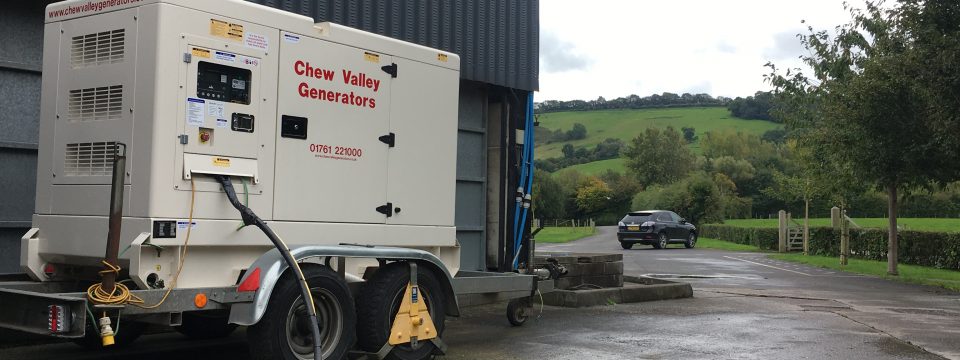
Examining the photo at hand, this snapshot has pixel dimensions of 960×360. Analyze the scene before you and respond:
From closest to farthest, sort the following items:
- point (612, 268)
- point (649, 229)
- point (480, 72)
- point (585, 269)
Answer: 1. point (480, 72)
2. point (585, 269)
3. point (612, 268)
4. point (649, 229)

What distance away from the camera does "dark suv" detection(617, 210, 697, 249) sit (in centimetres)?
3572

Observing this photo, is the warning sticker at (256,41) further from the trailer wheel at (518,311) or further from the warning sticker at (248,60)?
the trailer wheel at (518,311)

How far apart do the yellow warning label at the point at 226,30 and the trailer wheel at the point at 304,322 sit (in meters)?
1.73

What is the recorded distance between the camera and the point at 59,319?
5.34 metres

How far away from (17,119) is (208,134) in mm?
3145

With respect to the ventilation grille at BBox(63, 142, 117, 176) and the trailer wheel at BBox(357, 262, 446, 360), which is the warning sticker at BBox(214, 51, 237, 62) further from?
the trailer wheel at BBox(357, 262, 446, 360)

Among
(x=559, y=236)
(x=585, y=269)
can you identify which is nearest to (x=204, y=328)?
(x=585, y=269)

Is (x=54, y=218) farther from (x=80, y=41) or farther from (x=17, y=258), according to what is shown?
(x=17, y=258)

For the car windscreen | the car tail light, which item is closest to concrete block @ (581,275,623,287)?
the car tail light

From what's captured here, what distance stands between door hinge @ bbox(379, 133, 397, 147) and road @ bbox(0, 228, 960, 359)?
197 centimetres

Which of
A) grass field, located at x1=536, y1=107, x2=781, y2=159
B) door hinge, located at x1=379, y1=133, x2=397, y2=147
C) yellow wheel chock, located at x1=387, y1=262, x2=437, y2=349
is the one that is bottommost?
yellow wheel chock, located at x1=387, y1=262, x2=437, y2=349

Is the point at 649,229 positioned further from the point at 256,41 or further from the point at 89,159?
the point at 89,159

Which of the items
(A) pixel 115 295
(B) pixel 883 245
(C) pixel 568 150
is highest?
(C) pixel 568 150

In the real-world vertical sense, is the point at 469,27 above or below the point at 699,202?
above
